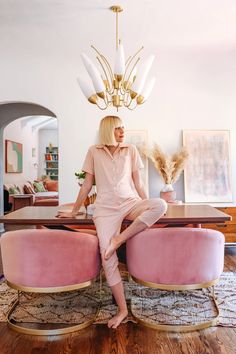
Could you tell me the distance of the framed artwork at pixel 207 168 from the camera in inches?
171

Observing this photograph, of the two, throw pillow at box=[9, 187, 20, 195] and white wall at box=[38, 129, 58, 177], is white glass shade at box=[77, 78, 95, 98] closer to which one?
throw pillow at box=[9, 187, 20, 195]

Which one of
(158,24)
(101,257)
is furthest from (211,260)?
(158,24)

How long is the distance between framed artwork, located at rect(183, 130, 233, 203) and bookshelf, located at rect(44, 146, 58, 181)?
819 cm

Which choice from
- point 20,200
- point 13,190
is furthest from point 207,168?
point 13,190

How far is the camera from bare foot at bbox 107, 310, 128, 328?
202 centimetres

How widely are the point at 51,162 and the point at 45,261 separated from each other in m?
10.2

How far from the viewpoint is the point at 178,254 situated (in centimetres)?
194

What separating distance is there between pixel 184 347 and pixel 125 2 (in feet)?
9.36

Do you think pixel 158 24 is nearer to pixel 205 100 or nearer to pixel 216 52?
pixel 216 52

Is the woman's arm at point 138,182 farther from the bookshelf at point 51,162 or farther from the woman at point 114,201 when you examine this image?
the bookshelf at point 51,162

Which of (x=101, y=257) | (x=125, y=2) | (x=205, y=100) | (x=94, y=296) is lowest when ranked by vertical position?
(x=94, y=296)

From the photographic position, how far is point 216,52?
163 inches

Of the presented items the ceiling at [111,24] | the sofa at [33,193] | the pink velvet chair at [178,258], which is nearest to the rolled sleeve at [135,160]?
the pink velvet chair at [178,258]

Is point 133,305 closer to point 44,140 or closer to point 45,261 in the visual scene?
point 45,261
